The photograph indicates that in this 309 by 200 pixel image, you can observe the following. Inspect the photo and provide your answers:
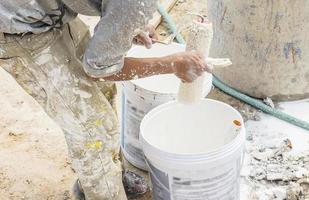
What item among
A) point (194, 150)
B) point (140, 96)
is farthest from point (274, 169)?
point (140, 96)

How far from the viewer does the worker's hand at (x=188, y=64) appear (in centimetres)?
176

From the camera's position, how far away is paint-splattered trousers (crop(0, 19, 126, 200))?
1.84 metres

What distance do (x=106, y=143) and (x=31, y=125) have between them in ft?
3.08

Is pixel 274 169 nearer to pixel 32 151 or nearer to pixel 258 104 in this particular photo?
pixel 258 104

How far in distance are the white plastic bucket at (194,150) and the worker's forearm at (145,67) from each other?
1.13 feet

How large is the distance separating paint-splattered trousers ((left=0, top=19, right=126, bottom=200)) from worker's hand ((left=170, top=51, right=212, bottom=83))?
1.23 ft

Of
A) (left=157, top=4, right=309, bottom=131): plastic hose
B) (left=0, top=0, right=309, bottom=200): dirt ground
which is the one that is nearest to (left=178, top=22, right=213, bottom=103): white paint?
(left=0, top=0, right=309, bottom=200): dirt ground

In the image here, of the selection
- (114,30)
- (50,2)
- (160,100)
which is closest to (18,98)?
(160,100)

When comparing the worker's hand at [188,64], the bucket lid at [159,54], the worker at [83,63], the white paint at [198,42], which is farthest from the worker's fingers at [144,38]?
the bucket lid at [159,54]

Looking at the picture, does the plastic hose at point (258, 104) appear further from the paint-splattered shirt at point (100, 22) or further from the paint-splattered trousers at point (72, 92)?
the paint-splattered shirt at point (100, 22)

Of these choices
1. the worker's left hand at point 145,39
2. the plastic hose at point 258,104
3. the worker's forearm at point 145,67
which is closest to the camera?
the worker's forearm at point 145,67

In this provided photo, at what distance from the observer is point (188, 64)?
5.79 feet

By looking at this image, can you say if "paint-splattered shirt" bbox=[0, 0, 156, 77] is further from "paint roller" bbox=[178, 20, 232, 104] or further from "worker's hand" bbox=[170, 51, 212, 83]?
"paint roller" bbox=[178, 20, 232, 104]

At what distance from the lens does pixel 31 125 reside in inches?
112
